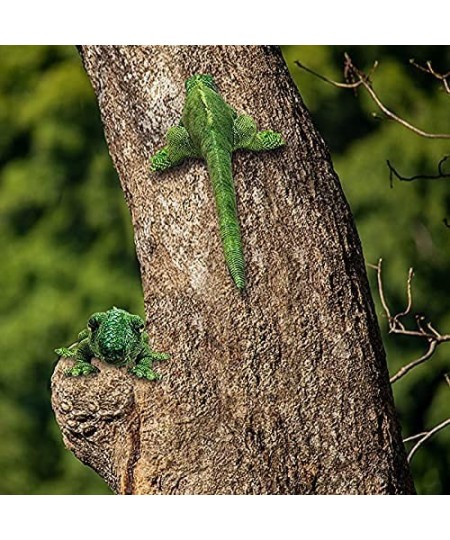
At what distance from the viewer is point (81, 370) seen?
2484mm

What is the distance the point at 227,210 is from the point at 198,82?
1.07 ft

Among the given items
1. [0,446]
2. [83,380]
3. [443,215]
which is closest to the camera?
[83,380]

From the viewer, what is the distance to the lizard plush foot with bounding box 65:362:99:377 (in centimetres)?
248

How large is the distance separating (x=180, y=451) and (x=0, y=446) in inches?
46.0

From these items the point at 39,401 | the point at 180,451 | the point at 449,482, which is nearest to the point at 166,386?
the point at 180,451

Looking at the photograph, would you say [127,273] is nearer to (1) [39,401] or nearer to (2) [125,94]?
(1) [39,401]

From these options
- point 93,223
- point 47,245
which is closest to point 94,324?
point 47,245

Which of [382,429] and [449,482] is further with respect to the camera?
[449,482]

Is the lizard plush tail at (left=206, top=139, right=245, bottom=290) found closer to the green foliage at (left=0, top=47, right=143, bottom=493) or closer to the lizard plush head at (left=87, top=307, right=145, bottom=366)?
the lizard plush head at (left=87, top=307, right=145, bottom=366)

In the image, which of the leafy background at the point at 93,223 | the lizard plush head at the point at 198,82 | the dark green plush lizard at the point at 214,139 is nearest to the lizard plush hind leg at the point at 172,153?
the dark green plush lizard at the point at 214,139

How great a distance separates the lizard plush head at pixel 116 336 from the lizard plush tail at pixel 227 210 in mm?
299

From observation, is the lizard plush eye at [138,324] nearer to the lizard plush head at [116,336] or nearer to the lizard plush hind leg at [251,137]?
the lizard plush head at [116,336]

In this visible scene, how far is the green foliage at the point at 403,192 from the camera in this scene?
3.19 meters

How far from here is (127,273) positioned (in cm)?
356
